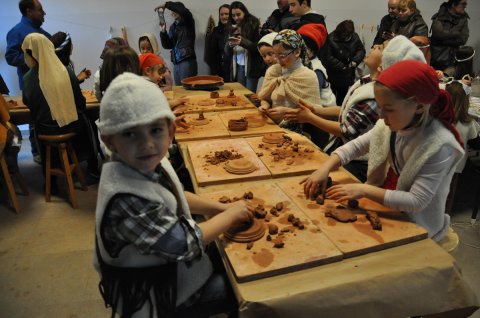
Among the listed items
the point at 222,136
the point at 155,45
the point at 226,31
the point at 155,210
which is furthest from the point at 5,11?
the point at 155,210

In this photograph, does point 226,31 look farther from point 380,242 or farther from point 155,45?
point 380,242

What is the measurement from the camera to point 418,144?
1535 millimetres

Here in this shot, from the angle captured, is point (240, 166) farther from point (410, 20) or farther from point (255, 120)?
point (410, 20)

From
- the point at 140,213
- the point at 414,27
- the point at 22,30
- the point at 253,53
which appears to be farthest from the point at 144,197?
the point at 414,27

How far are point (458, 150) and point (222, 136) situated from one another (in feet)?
5.13

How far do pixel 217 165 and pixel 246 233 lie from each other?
76 centimetres

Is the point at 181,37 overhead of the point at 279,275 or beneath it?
overhead

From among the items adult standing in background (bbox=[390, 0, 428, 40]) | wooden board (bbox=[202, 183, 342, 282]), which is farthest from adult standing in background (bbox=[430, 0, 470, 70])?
wooden board (bbox=[202, 183, 342, 282])

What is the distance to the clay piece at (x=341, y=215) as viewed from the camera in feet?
4.99

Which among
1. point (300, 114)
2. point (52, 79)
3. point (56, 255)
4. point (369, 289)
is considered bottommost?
point (56, 255)

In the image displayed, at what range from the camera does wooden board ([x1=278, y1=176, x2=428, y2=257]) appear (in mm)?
1368

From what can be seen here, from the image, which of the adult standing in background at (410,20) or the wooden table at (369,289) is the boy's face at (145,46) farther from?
the wooden table at (369,289)

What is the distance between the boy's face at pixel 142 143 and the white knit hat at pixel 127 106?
4cm

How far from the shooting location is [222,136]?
104 inches
